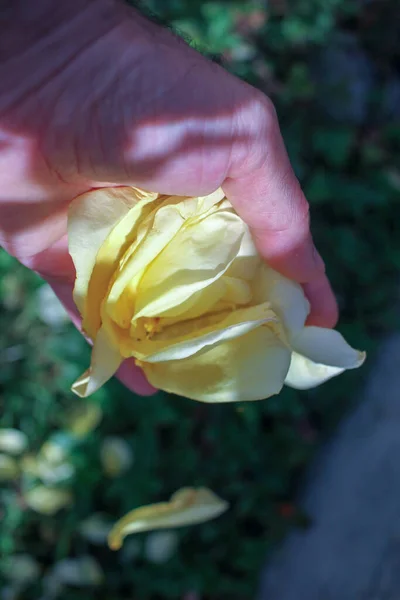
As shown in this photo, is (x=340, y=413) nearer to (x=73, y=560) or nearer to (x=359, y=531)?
(x=359, y=531)

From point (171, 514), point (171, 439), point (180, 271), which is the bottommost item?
point (171, 439)

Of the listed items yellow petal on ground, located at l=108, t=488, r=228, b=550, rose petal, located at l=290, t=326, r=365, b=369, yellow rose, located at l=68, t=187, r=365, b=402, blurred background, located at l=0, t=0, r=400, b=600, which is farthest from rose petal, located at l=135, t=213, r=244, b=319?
blurred background, located at l=0, t=0, r=400, b=600

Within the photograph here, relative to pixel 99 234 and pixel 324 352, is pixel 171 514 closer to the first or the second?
pixel 324 352

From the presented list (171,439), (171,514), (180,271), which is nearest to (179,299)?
(180,271)

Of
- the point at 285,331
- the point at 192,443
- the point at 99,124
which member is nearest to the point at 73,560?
the point at 192,443

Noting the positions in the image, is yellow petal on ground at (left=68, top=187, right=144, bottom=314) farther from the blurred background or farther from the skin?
the blurred background
